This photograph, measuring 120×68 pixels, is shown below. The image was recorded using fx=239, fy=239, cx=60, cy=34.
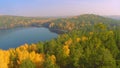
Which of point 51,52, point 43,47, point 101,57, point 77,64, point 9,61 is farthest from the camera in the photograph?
point 43,47

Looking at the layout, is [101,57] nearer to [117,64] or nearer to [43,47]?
[117,64]

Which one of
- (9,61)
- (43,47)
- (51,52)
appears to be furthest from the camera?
(43,47)

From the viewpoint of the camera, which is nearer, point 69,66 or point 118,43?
point 69,66

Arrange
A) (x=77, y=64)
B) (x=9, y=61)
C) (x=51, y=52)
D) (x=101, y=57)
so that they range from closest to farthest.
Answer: (x=101, y=57), (x=77, y=64), (x=9, y=61), (x=51, y=52)

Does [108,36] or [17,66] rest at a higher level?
[108,36]

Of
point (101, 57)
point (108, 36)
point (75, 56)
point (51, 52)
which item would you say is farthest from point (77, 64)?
point (108, 36)

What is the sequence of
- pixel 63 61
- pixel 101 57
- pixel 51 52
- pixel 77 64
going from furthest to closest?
pixel 51 52 → pixel 63 61 → pixel 77 64 → pixel 101 57

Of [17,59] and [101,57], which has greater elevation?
[101,57]

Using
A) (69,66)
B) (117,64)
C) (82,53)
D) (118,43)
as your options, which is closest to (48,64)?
(69,66)

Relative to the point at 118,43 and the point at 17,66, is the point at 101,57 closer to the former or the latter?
the point at 118,43
